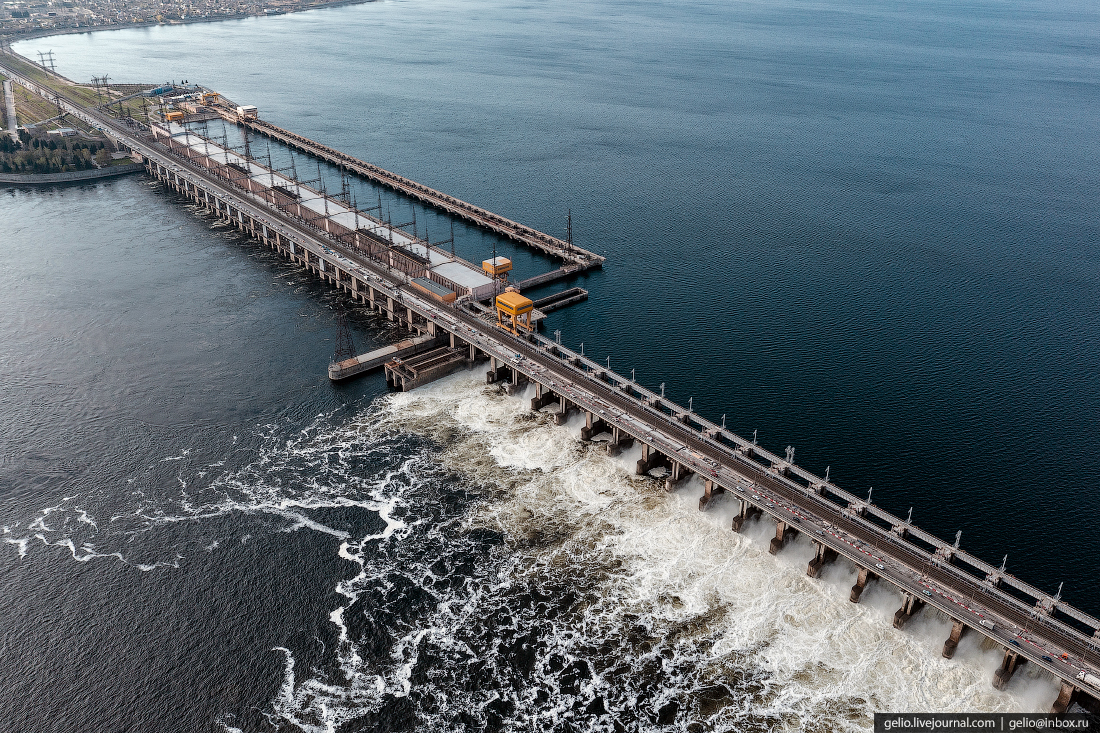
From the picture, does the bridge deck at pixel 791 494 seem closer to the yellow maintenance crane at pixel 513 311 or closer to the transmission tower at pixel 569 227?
the yellow maintenance crane at pixel 513 311

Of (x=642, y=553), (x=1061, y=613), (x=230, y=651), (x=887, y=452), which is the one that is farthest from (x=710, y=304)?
(x=230, y=651)

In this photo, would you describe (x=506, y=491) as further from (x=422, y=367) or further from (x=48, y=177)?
(x=48, y=177)

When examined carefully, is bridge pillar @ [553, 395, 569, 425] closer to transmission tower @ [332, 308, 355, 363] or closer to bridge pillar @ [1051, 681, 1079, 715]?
transmission tower @ [332, 308, 355, 363]

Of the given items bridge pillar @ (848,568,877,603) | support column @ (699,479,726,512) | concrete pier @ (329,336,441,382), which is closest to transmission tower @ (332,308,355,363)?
concrete pier @ (329,336,441,382)

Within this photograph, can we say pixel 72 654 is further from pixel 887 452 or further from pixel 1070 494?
pixel 1070 494

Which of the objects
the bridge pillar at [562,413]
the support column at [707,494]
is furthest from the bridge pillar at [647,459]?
the bridge pillar at [562,413]

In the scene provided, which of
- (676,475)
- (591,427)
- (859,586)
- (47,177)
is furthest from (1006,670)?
(47,177)
